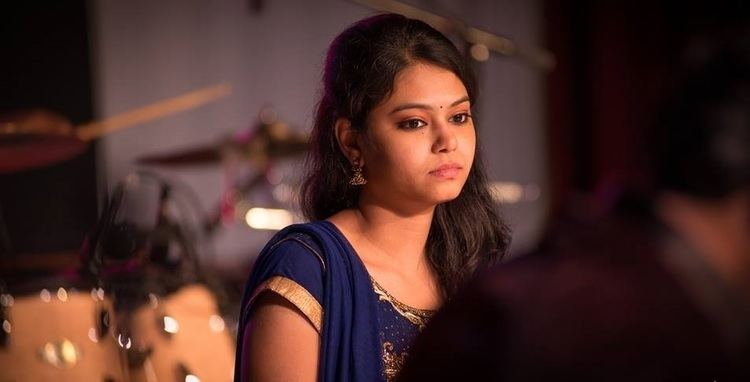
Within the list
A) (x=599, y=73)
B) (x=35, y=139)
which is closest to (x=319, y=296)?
(x=35, y=139)

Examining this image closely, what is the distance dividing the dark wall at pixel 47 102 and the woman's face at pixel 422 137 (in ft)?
13.0

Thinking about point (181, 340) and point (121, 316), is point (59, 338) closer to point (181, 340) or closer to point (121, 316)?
point (121, 316)

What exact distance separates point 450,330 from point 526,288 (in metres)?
0.09

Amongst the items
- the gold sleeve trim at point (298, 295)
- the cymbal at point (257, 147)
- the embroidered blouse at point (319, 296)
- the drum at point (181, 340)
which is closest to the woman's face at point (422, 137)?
the embroidered blouse at point (319, 296)

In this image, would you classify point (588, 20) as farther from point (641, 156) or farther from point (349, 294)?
point (641, 156)

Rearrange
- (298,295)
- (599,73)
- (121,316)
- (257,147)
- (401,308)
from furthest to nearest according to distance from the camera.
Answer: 1. (599,73)
2. (257,147)
3. (121,316)
4. (401,308)
5. (298,295)

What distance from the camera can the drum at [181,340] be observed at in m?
2.35

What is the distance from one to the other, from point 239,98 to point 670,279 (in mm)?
5572

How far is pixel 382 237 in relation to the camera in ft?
5.92

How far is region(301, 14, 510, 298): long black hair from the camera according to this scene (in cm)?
176

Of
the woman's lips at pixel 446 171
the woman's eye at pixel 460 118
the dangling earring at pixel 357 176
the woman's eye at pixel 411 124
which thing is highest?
the woman's eye at pixel 460 118

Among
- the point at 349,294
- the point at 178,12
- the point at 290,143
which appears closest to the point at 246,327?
the point at 349,294

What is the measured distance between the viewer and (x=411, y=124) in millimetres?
1701

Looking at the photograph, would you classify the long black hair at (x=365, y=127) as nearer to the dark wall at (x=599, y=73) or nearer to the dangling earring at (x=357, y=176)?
the dangling earring at (x=357, y=176)
